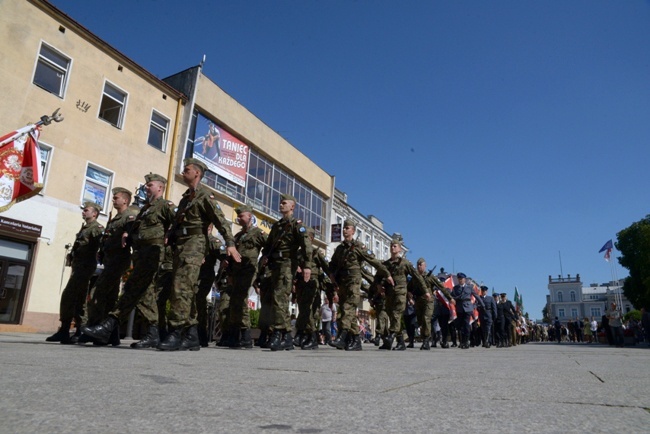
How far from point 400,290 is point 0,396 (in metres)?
8.08

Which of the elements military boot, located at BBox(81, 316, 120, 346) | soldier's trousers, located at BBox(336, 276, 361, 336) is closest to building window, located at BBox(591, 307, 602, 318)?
soldier's trousers, located at BBox(336, 276, 361, 336)

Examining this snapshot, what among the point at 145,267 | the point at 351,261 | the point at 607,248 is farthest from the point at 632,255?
the point at 145,267

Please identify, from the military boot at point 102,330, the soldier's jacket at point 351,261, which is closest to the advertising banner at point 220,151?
the soldier's jacket at point 351,261

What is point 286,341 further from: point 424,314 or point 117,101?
point 117,101

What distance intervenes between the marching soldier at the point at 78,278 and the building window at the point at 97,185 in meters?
9.97

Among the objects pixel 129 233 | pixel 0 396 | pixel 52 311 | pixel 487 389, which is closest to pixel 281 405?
pixel 0 396

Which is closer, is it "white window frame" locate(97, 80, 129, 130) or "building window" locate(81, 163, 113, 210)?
"building window" locate(81, 163, 113, 210)

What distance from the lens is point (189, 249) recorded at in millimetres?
5496

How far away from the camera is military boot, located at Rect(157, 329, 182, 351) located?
524 cm

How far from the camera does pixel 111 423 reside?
54.5 inches

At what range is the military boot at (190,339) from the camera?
561cm

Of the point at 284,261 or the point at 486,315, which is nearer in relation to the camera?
the point at 284,261

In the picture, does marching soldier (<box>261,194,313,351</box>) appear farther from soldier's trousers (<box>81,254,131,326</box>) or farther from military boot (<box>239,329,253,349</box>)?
soldier's trousers (<box>81,254,131,326</box>)

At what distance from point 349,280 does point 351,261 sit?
38 centimetres
